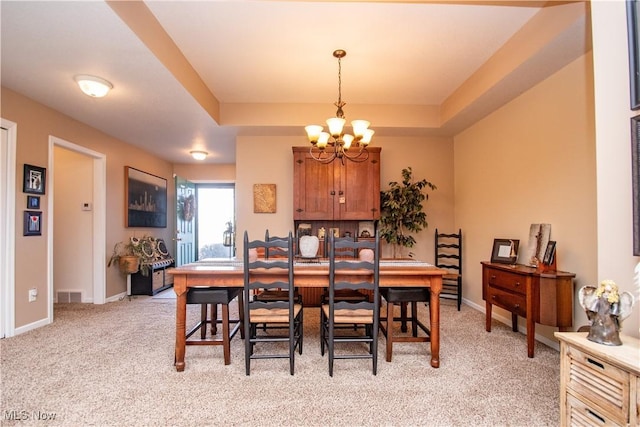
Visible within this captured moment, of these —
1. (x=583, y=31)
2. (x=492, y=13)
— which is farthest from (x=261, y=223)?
(x=583, y=31)

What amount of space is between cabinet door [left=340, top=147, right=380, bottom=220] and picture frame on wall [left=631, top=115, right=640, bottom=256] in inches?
122

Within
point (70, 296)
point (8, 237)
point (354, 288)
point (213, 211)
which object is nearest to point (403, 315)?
point (354, 288)

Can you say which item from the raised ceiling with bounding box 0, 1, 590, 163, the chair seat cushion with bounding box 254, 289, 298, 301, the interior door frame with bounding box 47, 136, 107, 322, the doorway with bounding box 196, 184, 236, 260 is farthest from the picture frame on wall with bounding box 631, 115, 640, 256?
the doorway with bounding box 196, 184, 236, 260

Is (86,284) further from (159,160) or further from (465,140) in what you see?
(465,140)

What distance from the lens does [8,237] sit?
10.6 ft

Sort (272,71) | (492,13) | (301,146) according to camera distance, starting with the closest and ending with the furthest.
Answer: (492,13) < (272,71) < (301,146)

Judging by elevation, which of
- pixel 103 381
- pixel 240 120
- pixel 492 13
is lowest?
pixel 103 381

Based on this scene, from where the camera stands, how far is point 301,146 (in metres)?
4.77

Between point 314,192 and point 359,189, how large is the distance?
0.64 m

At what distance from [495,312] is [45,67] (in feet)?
17.4

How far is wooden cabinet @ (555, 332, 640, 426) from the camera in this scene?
1.31m

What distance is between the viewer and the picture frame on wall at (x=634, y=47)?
57.8 inches

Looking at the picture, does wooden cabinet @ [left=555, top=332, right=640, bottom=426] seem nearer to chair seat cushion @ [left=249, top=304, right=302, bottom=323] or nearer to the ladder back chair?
chair seat cushion @ [left=249, top=304, right=302, bottom=323]

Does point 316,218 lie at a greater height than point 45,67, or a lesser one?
lesser
